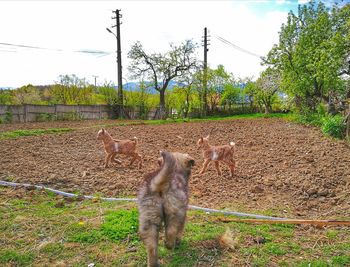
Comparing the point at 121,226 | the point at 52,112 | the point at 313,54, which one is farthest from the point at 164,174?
the point at 52,112

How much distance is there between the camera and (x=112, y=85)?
116ft

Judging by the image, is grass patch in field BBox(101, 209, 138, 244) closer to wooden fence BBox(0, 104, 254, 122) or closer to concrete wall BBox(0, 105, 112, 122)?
wooden fence BBox(0, 104, 254, 122)

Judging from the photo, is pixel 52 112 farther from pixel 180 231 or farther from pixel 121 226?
pixel 180 231

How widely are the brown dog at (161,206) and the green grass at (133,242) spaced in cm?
52

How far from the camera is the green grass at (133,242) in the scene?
13.3 ft

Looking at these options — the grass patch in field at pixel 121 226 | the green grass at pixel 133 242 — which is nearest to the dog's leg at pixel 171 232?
the green grass at pixel 133 242

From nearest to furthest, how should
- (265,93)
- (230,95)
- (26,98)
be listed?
(26,98) → (265,93) → (230,95)

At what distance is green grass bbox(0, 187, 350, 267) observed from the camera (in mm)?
4062

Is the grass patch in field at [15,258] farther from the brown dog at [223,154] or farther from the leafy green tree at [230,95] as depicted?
the leafy green tree at [230,95]

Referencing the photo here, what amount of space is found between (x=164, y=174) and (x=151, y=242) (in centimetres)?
80

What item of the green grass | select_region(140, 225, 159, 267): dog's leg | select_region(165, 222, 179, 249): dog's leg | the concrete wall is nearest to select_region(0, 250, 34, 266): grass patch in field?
the green grass

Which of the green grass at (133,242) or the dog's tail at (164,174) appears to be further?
the green grass at (133,242)

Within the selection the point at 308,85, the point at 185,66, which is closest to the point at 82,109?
the point at 185,66

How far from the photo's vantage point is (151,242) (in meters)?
3.63
